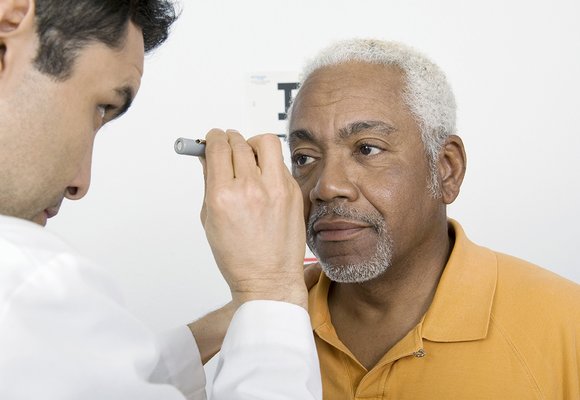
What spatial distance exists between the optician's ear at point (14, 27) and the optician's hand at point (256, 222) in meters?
0.28

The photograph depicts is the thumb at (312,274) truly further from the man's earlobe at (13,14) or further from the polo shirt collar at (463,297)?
the man's earlobe at (13,14)

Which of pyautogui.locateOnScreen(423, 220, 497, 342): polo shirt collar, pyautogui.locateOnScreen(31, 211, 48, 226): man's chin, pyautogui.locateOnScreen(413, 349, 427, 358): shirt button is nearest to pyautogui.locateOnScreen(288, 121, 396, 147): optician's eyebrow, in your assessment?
pyautogui.locateOnScreen(423, 220, 497, 342): polo shirt collar

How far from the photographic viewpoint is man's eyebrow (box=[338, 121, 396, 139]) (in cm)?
118

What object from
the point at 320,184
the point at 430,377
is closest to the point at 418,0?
the point at 320,184

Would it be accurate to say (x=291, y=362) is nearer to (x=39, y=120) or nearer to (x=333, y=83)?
(x=39, y=120)

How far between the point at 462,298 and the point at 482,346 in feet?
0.30

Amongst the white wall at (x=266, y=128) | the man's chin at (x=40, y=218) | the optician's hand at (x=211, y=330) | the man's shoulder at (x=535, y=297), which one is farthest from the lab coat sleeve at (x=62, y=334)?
the white wall at (x=266, y=128)

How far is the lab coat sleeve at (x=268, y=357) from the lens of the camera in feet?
2.71

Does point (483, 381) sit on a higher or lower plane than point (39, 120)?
lower

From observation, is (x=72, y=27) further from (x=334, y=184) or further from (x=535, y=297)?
(x=535, y=297)

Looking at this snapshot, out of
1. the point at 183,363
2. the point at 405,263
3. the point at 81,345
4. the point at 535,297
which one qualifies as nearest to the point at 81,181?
the point at 81,345

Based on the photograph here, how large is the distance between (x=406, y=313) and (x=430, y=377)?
15 centimetres

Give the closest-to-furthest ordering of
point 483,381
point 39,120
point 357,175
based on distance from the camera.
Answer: point 39,120 → point 483,381 → point 357,175

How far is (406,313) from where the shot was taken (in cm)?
124
